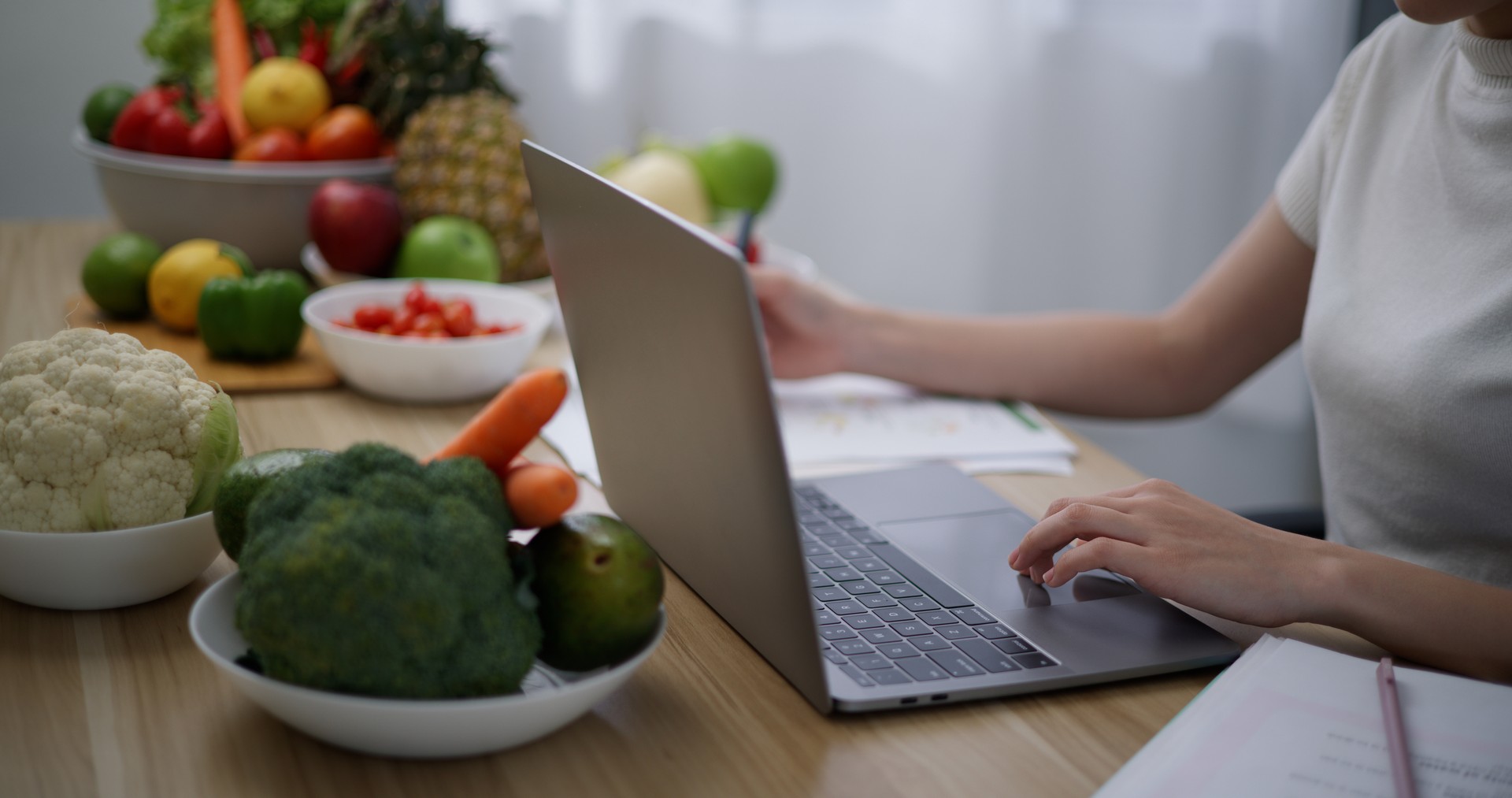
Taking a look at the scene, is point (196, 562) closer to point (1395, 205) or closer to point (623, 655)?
point (623, 655)

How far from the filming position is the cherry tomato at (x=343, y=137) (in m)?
1.45

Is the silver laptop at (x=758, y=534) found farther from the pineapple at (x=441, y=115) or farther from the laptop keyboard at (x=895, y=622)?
the pineapple at (x=441, y=115)

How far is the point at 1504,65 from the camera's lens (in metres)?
0.89

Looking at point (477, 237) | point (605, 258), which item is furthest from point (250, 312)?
point (605, 258)

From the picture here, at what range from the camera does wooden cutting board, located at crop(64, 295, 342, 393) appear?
1.10 meters

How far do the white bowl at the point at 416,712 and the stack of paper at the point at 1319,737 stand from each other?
0.24 m

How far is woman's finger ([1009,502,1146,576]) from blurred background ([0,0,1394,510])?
4.92 ft

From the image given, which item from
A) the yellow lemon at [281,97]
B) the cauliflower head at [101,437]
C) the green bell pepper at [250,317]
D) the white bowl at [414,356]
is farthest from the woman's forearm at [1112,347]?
the yellow lemon at [281,97]

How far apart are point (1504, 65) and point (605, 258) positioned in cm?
71

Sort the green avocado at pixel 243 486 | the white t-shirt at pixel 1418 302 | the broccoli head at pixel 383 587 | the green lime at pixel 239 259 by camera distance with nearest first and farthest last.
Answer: the broccoli head at pixel 383 587 → the green avocado at pixel 243 486 → the white t-shirt at pixel 1418 302 → the green lime at pixel 239 259

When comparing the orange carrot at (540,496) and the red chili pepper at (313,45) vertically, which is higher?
the red chili pepper at (313,45)

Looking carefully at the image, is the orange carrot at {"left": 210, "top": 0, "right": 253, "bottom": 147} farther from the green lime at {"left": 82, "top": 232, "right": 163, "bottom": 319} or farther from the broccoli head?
the broccoli head

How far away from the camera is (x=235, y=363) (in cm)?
115

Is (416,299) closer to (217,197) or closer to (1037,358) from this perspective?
(217,197)
